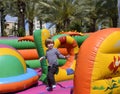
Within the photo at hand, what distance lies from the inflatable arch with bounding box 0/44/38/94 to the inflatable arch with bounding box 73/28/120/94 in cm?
156

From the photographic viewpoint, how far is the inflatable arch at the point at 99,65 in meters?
4.24

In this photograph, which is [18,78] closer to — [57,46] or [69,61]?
[57,46]

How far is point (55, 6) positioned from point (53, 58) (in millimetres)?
18142

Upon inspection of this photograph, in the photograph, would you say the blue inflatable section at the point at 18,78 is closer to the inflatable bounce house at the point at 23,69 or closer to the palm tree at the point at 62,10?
the inflatable bounce house at the point at 23,69

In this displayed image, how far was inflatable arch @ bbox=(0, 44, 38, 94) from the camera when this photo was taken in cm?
548

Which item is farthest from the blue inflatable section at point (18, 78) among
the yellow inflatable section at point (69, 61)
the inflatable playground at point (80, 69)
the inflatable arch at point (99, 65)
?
the inflatable arch at point (99, 65)

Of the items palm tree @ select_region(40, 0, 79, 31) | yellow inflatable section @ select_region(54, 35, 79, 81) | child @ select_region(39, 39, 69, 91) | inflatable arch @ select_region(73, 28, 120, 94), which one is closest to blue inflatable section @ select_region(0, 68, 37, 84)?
child @ select_region(39, 39, 69, 91)

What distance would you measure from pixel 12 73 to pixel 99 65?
7.11ft

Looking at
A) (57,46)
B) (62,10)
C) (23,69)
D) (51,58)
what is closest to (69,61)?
(57,46)

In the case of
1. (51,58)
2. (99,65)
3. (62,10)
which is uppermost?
(62,10)

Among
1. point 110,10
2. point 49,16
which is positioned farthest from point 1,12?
point 110,10

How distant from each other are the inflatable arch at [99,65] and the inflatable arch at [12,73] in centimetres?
156

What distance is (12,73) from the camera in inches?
229

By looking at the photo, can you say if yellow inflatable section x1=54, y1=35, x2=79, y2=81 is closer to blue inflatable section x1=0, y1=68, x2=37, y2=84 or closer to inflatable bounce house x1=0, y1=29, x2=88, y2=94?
inflatable bounce house x1=0, y1=29, x2=88, y2=94
